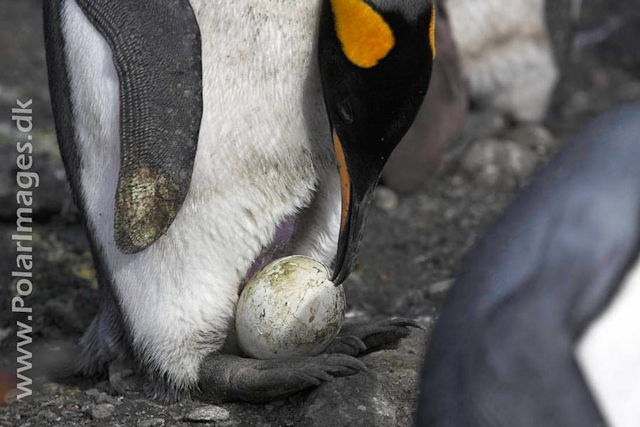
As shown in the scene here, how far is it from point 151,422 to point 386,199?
1600 mm

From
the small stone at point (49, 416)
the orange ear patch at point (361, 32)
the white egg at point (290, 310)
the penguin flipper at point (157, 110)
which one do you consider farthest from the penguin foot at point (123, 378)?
the orange ear patch at point (361, 32)

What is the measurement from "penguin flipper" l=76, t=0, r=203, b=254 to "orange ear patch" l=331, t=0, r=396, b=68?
0.84 ft

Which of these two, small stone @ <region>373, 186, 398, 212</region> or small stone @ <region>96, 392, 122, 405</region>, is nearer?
small stone @ <region>96, 392, 122, 405</region>

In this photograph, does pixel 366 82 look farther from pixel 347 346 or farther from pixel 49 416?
pixel 49 416

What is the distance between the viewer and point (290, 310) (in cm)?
162

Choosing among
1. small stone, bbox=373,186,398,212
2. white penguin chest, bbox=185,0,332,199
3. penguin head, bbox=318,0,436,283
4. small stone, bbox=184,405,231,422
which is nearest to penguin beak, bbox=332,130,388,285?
penguin head, bbox=318,0,436,283

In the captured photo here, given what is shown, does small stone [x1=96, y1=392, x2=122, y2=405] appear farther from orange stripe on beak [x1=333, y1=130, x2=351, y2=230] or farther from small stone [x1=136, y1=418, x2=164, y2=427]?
orange stripe on beak [x1=333, y1=130, x2=351, y2=230]

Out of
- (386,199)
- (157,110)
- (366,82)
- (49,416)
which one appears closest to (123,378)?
(49,416)

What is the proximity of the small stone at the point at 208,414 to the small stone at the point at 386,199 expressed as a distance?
58.3 inches

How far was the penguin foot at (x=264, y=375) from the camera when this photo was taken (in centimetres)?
158

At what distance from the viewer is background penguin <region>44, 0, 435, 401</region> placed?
5.15 ft

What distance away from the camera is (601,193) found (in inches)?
38.7

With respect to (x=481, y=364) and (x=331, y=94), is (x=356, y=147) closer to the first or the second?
(x=331, y=94)

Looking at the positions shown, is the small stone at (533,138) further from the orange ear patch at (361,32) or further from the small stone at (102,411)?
the small stone at (102,411)
